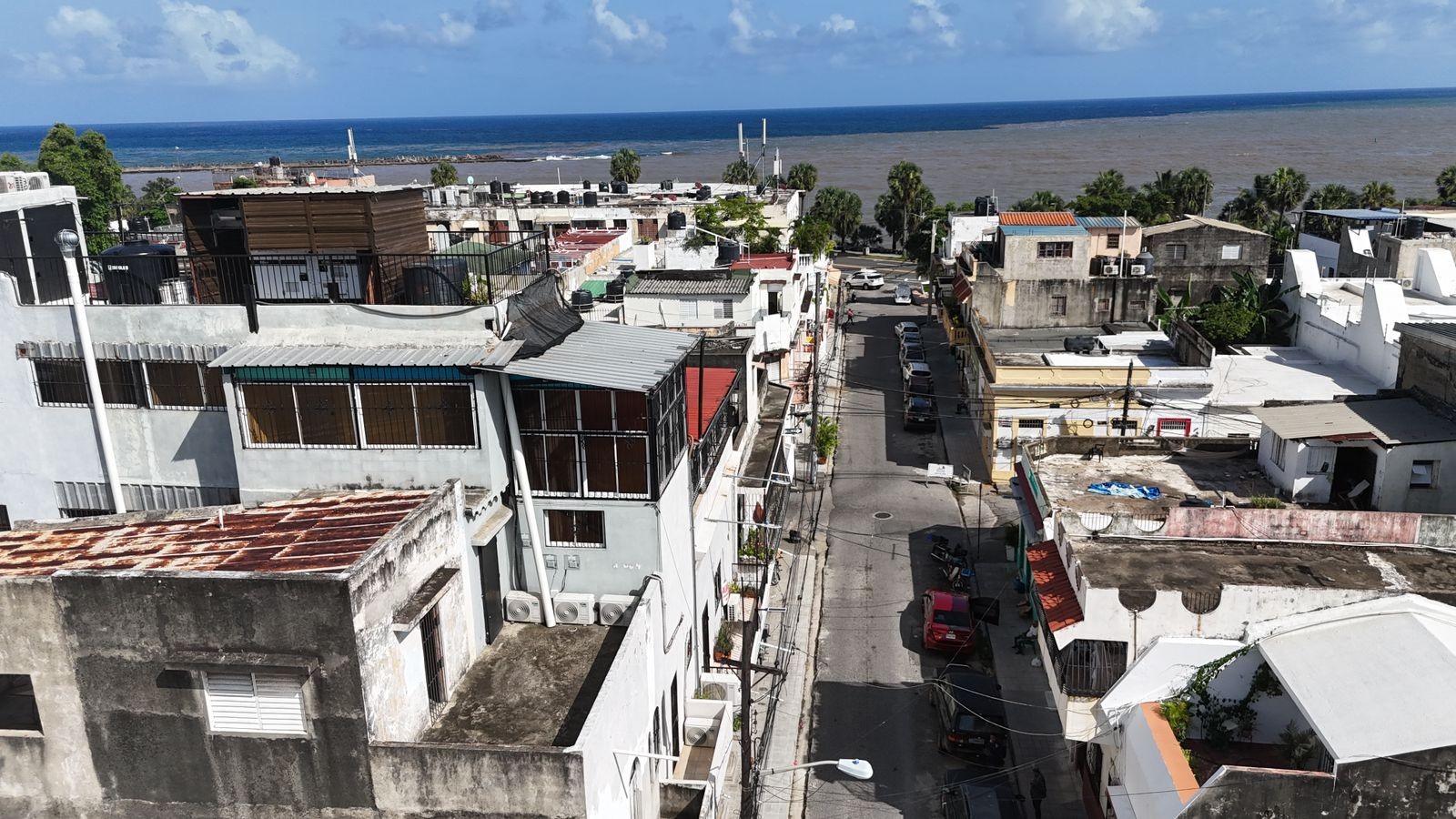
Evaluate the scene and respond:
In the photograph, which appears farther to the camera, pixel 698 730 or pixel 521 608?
pixel 698 730

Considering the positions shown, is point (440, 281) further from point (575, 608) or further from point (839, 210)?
point (839, 210)

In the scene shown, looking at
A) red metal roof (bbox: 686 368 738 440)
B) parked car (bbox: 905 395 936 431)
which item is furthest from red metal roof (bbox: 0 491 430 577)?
parked car (bbox: 905 395 936 431)

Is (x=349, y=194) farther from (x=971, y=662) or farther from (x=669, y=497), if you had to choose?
(x=971, y=662)

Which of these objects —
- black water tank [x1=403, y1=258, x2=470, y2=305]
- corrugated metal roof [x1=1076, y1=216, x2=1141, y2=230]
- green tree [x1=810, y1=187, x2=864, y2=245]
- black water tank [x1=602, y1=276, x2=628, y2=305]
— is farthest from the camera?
green tree [x1=810, y1=187, x2=864, y2=245]

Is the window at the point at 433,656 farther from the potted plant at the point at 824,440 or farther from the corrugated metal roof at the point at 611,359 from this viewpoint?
the potted plant at the point at 824,440

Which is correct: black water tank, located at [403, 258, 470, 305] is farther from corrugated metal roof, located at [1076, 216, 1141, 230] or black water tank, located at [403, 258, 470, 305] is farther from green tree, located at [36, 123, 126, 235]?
green tree, located at [36, 123, 126, 235]

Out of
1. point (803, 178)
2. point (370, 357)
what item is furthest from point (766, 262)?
point (803, 178)

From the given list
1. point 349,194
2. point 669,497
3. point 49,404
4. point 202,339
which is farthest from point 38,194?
point 669,497
